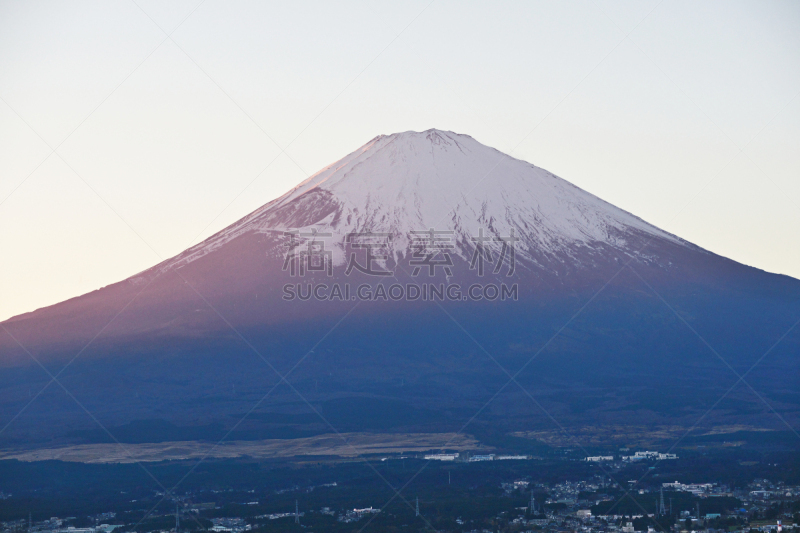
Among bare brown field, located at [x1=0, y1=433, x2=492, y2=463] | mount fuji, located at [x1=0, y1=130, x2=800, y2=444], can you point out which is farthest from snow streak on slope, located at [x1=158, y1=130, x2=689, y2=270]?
bare brown field, located at [x1=0, y1=433, x2=492, y2=463]

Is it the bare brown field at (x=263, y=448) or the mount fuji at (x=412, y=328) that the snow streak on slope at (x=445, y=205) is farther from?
the bare brown field at (x=263, y=448)

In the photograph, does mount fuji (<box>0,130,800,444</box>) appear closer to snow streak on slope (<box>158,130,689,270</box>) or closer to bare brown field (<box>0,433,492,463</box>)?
snow streak on slope (<box>158,130,689,270</box>)

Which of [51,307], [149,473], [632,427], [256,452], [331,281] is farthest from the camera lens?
[51,307]

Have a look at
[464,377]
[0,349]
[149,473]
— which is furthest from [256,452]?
[0,349]

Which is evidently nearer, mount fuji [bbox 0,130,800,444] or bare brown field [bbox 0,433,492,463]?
bare brown field [bbox 0,433,492,463]

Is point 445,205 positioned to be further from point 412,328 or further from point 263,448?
point 263,448

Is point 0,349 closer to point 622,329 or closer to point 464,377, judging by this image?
point 464,377
